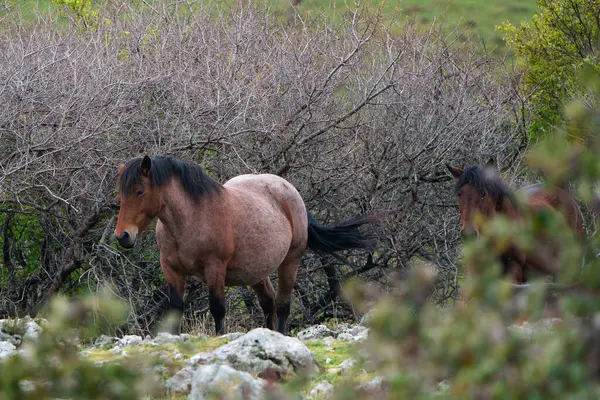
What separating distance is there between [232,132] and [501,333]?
29.6 ft

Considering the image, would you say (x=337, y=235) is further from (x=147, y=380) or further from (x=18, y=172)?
(x=147, y=380)

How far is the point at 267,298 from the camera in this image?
30.0 ft

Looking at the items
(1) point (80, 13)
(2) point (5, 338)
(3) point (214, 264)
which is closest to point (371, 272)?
(3) point (214, 264)

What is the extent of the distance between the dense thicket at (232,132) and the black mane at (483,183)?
115 inches

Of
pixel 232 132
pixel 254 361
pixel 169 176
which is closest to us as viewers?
pixel 254 361

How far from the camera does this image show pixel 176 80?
1078cm

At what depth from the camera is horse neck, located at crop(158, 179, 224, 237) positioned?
7.61m

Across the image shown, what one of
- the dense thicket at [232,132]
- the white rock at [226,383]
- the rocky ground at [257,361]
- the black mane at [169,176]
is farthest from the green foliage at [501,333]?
the dense thicket at [232,132]

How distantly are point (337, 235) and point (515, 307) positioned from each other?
7.52m

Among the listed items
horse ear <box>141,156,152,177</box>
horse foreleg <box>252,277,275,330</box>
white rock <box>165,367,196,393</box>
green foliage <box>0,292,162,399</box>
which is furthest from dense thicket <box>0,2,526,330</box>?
green foliage <box>0,292,162,399</box>

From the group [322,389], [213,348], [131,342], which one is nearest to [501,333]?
[322,389]

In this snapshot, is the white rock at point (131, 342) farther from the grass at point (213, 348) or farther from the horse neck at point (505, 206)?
the horse neck at point (505, 206)

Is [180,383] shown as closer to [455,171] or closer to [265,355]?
[265,355]

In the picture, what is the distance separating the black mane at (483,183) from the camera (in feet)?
26.3
